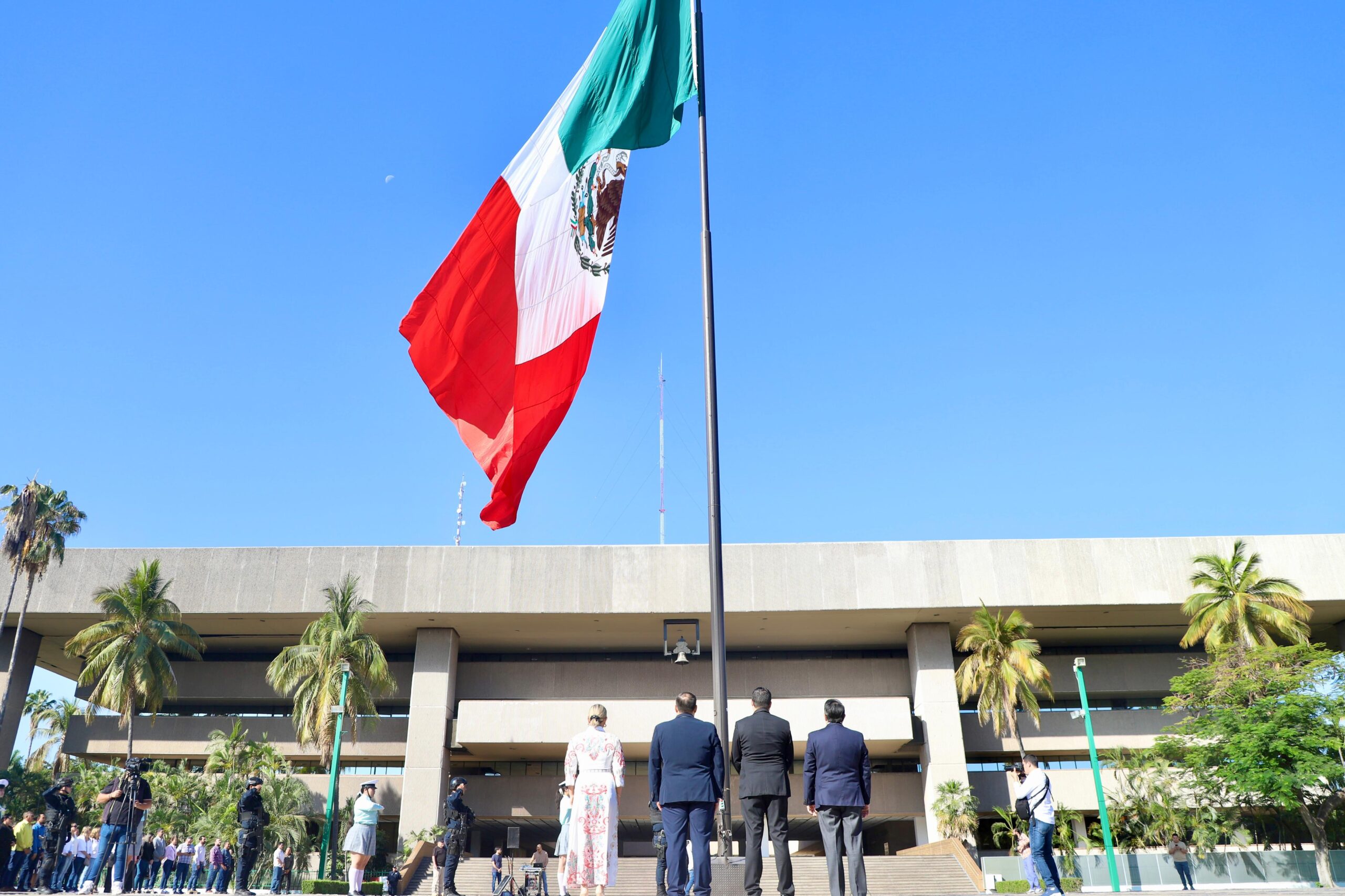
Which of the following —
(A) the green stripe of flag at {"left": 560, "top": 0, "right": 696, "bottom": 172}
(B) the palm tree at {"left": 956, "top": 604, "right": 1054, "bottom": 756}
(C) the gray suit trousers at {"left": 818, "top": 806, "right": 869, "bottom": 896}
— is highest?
(A) the green stripe of flag at {"left": 560, "top": 0, "right": 696, "bottom": 172}

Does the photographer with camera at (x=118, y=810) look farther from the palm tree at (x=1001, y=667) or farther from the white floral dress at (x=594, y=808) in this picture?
the palm tree at (x=1001, y=667)

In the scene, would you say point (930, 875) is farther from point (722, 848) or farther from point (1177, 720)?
point (722, 848)

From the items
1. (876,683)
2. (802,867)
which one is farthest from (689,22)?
(876,683)

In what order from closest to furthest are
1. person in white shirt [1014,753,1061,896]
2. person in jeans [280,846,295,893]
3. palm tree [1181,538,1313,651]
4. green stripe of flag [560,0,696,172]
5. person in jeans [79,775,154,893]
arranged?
person in white shirt [1014,753,1061,896], green stripe of flag [560,0,696,172], person in jeans [79,775,154,893], person in jeans [280,846,295,893], palm tree [1181,538,1313,651]

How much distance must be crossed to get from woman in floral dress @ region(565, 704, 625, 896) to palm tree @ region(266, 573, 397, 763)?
94.5 ft

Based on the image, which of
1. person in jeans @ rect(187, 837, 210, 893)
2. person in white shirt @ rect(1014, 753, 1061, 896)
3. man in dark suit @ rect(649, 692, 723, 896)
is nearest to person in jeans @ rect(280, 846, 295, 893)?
person in jeans @ rect(187, 837, 210, 893)

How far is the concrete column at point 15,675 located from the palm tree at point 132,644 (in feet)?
11.0

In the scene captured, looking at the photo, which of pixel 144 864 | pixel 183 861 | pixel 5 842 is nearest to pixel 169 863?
pixel 183 861

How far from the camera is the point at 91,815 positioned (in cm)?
3809

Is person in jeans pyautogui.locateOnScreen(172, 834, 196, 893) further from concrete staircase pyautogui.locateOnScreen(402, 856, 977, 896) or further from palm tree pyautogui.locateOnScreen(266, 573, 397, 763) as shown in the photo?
palm tree pyautogui.locateOnScreen(266, 573, 397, 763)

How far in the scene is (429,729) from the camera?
39188mm

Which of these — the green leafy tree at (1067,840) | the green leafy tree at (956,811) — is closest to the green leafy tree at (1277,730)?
the green leafy tree at (1067,840)

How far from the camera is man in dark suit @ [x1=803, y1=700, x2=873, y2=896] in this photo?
8.63 meters

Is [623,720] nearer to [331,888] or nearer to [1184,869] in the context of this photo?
[331,888]
